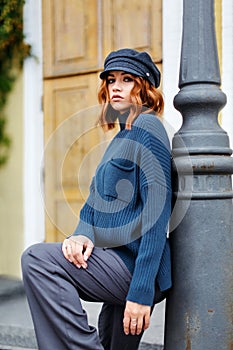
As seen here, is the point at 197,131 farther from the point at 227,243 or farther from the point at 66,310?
the point at 66,310

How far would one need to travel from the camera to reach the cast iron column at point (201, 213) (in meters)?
2.23

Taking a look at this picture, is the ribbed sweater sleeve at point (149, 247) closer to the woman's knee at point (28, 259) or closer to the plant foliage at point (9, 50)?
the woman's knee at point (28, 259)

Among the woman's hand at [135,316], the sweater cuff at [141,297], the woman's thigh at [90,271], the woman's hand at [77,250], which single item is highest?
the woman's hand at [77,250]

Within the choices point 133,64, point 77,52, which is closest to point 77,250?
point 133,64

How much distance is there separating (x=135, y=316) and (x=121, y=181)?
536 millimetres

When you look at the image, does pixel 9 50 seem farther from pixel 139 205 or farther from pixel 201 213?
pixel 201 213

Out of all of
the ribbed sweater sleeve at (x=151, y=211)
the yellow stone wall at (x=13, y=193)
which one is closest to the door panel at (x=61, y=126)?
the yellow stone wall at (x=13, y=193)

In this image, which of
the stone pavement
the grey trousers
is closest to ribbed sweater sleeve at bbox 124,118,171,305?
the grey trousers

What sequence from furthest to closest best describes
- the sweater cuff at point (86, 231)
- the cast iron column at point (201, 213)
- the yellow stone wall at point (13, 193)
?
Result: 1. the yellow stone wall at point (13, 193)
2. the sweater cuff at point (86, 231)
3. the cast iron column at point (201, 213)

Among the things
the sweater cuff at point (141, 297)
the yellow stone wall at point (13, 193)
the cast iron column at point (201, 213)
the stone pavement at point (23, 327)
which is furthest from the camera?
the yellow stone wall at point (13, 193)

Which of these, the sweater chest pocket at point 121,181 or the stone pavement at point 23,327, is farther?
the stone pavement at point 23,327

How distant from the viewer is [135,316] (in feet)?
6.98

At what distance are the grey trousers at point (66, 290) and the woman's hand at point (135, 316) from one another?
0.34 ft

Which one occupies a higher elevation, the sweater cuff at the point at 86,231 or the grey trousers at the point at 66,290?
the sweater cuff at the point at 86,231
